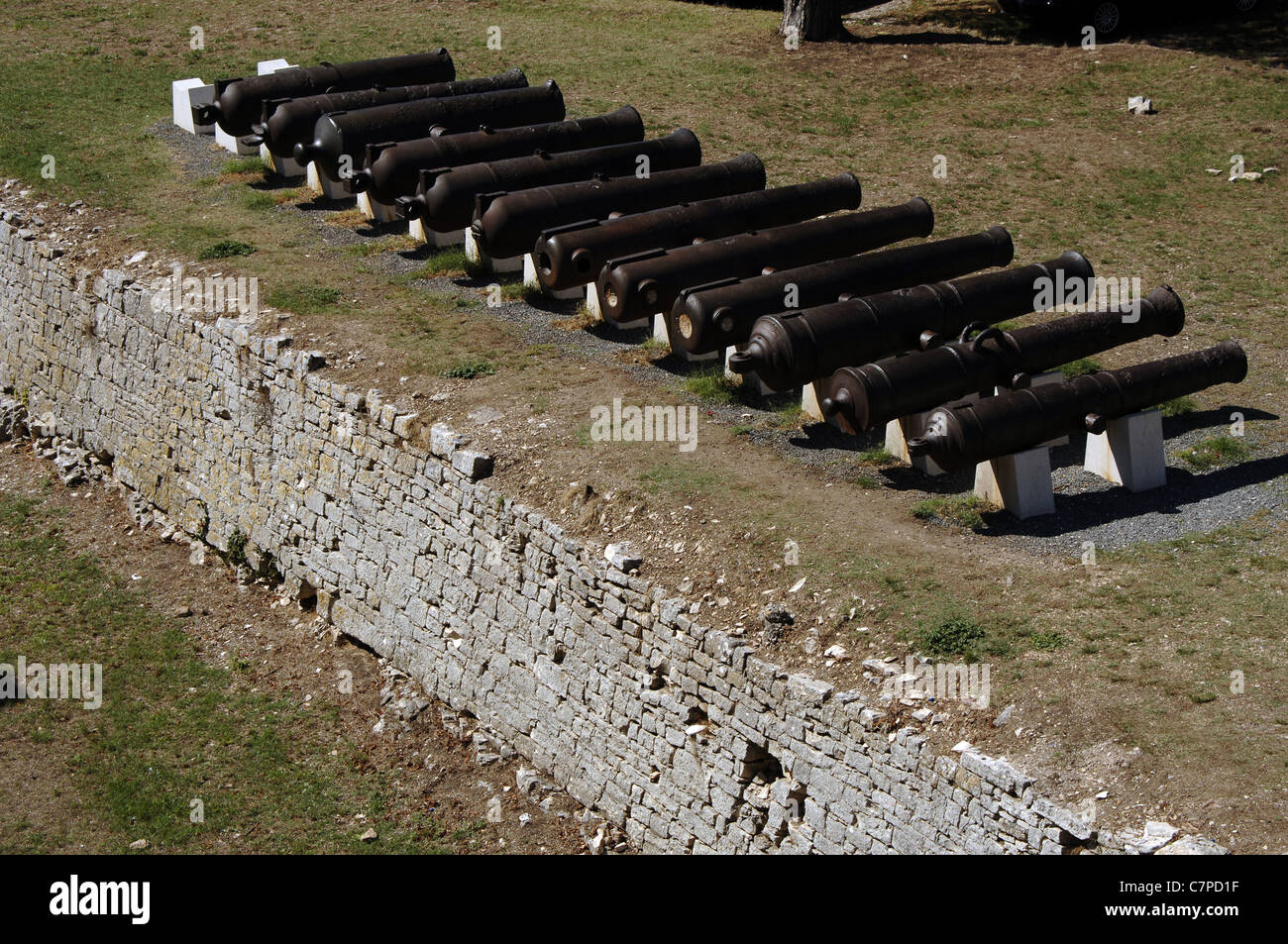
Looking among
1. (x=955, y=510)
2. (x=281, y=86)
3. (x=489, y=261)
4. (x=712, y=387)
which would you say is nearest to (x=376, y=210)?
(x=489, y=261)

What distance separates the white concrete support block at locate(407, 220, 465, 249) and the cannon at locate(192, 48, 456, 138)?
3735 millimetres

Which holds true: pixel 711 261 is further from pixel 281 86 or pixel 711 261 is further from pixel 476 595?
pixel 281 86

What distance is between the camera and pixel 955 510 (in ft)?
43.3

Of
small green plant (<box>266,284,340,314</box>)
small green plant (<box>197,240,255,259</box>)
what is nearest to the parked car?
small green plant (<box>266,284,340,314</box>)

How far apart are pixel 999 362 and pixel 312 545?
735cm

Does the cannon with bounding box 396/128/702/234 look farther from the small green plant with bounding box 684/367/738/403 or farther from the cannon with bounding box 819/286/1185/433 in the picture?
the cannon with bounding box 819/286/1185/433

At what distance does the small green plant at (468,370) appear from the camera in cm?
1566

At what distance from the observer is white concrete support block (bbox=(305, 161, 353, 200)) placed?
20.5 m

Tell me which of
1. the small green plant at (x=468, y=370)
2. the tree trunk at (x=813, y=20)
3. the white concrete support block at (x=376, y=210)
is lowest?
the small green plant at (x=468, y=370)

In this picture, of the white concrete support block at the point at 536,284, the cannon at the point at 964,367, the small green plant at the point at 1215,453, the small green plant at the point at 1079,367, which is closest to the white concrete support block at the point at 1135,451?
the small green plant at the point at 1215,453

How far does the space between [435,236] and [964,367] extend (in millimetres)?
7818

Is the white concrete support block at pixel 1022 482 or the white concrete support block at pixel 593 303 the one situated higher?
the white concrete support block at pixel 593 303

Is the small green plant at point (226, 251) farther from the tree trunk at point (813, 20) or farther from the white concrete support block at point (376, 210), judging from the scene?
the tree trunk at point (813, 20)

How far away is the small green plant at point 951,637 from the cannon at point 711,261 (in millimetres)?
5883
